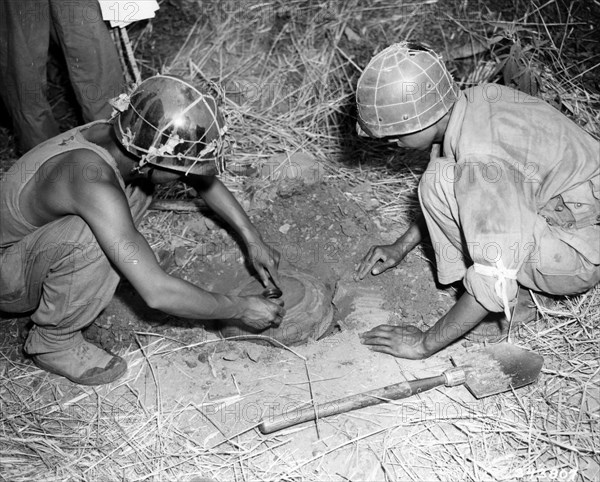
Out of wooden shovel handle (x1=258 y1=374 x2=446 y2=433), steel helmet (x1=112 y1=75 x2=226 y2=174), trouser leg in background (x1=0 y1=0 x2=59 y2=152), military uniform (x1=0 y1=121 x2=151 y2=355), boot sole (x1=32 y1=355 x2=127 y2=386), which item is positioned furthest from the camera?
trouser leg in background (x1=0 y1=0 x2=59 y2=152)

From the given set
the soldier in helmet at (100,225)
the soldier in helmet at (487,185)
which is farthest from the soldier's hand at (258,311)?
the soldier in helmet at (487,185)

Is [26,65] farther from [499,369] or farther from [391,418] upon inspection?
[499,369]

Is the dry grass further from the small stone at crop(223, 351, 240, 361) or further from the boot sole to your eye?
the small stone at crop(223, 351, 240, 361)

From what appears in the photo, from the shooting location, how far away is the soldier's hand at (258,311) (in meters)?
2.96

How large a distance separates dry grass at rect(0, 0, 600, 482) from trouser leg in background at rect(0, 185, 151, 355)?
0.98 ft

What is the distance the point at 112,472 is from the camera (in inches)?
111

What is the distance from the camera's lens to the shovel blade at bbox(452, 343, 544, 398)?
2.84 meters

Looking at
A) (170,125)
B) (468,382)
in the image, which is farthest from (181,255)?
(468,382)

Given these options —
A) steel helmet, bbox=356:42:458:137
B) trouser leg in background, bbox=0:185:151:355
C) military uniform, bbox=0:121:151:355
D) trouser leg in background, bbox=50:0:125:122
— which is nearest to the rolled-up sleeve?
steel helmet, bbox=356:42:458:137

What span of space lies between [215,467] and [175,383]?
55 cm

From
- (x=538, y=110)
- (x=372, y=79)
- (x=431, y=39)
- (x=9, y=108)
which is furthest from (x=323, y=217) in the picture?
(x=9, y=108)

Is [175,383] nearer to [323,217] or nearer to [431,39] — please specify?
[323,217]

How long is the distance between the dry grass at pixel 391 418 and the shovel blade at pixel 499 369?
0.36 ft

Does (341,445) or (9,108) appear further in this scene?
(9,108)
